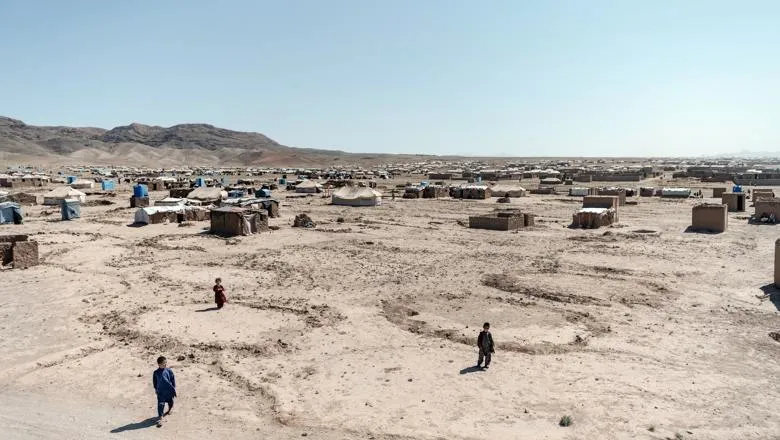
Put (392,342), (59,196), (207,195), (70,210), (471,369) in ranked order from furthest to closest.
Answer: (207,195) → (59,196) → (70,210) → (392,342) → (471,369)

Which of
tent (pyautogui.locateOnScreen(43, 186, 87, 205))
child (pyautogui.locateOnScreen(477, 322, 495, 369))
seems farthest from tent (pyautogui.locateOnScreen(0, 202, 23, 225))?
child (pyautogui.locateOnScreen(477, 322, 495, 369))

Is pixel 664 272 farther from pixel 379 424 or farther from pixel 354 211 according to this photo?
pixel 354 211

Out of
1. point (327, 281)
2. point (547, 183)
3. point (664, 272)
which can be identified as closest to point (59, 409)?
point (327, 281)

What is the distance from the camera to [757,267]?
18.3m


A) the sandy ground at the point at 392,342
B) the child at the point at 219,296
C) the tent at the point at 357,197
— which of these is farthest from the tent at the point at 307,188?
the child at the point at 219,296

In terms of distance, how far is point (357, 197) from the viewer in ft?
131

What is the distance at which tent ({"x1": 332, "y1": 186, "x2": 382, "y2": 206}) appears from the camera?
39.8 meters

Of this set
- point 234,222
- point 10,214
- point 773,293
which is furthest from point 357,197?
point 773,293

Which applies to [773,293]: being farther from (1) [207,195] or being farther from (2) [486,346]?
(1) [207,195]

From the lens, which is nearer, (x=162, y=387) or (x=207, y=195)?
(x=162, y=387)

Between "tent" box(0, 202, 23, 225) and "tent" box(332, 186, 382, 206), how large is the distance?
742 inches

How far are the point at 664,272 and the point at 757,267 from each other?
314 cm

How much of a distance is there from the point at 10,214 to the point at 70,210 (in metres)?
2.66

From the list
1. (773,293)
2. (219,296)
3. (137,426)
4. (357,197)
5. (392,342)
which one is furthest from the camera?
(357,197)
